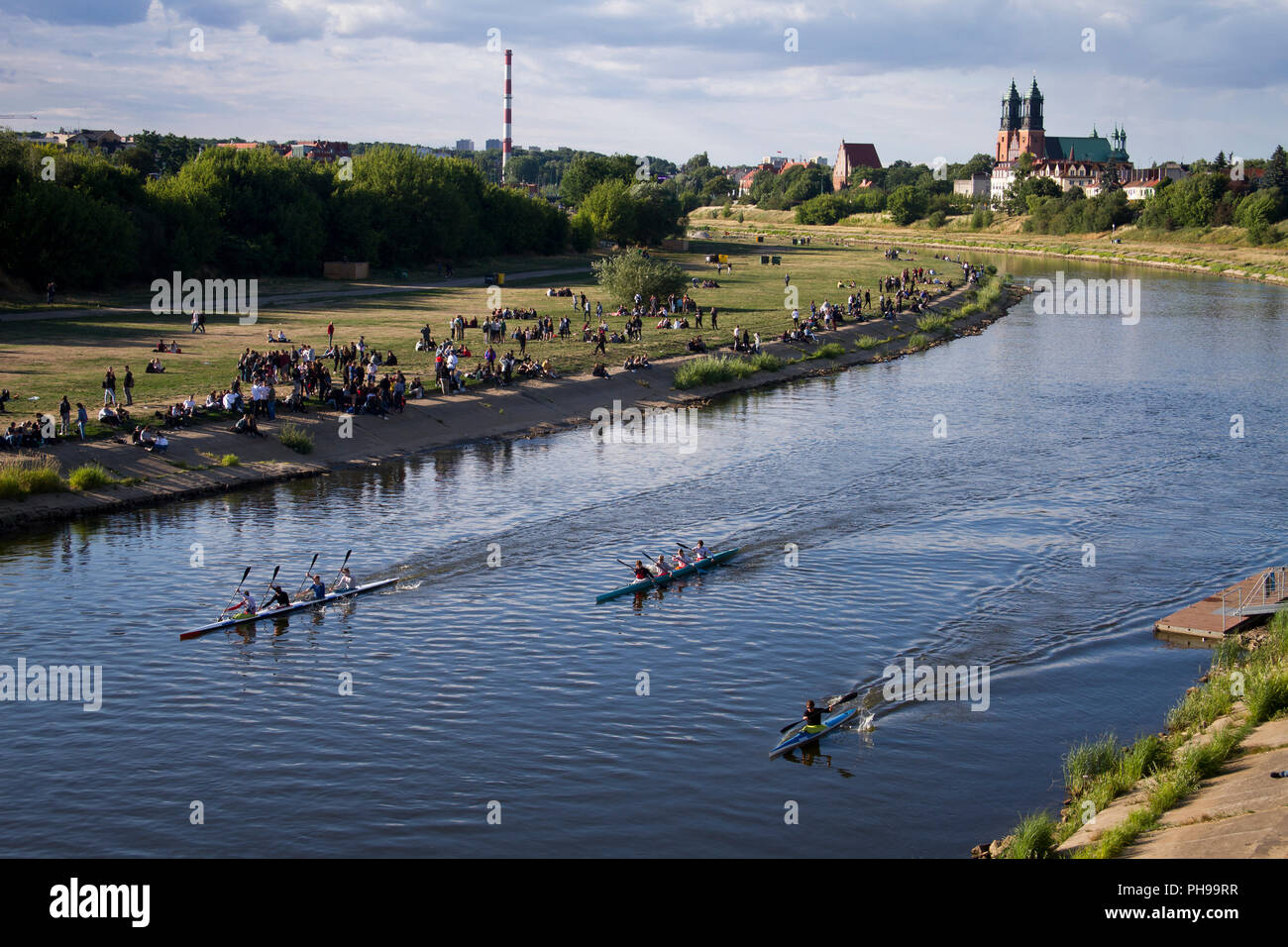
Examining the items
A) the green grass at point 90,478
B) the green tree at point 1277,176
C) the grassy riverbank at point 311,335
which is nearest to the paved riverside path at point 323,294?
the grassy riverbank at point 311,335

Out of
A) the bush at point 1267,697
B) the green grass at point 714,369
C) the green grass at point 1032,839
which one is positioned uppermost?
the green grass at point 714,369

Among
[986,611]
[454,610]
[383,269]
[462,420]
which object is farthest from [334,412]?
[383,269]

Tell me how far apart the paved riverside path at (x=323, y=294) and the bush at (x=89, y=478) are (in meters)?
32.1

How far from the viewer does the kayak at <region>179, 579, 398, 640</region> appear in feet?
96.9

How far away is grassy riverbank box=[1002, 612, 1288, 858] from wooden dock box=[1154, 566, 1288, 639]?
2194 millimetres

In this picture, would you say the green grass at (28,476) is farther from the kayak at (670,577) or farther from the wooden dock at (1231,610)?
the wooden dock at (1231,610)

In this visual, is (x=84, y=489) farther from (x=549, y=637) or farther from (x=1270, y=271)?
(x=1270, y=271)

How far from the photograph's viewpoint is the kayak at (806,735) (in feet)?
76.6

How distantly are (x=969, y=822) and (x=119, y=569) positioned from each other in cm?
2468

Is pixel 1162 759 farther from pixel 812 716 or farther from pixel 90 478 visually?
pixel 90 478

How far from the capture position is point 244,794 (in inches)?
856

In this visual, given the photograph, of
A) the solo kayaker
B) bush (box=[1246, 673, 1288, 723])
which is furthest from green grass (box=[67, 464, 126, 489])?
bush (box=[1246, 673, 1288, 723])

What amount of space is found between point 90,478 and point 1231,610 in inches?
1365

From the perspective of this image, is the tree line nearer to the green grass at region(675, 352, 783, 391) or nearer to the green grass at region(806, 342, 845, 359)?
the green grass at region(675, 352, 783, 391)
